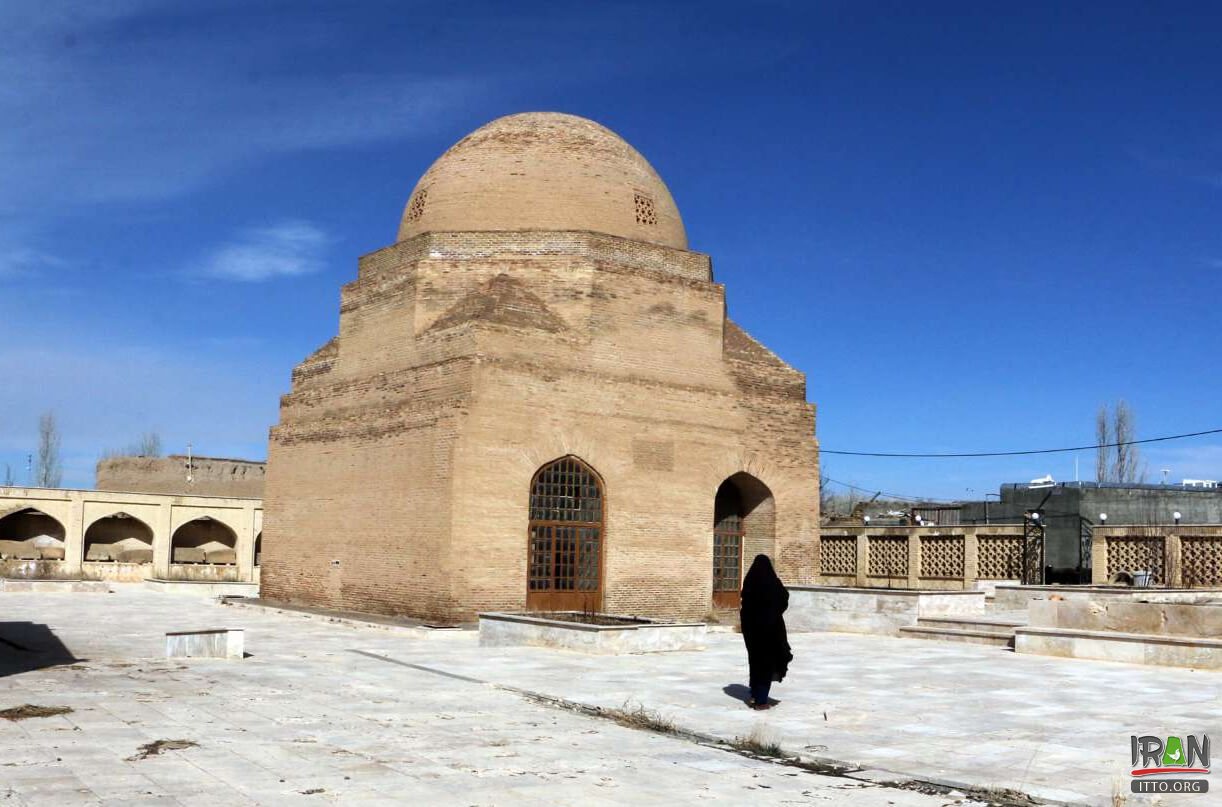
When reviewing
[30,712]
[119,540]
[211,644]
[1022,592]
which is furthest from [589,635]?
[119,540]

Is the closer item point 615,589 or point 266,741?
point 266,741

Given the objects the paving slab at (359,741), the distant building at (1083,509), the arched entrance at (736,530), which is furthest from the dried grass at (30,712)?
the distant building at (1083,509)

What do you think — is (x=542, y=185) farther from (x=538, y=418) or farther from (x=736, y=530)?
(x=736, y=530)

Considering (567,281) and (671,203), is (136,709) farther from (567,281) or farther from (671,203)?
(671,203)

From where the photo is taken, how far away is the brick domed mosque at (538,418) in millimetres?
18281

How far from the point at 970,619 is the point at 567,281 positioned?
28.6 ft

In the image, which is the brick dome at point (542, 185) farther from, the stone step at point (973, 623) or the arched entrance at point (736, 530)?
the stone step at point (973, 623)

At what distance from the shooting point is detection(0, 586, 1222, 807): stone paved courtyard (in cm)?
625

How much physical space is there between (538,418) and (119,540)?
25.5m

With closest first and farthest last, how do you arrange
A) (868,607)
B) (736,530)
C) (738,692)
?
(738,692) < (868,607) < (736,530)

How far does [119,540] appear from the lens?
38.6m

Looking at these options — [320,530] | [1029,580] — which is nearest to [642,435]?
[320,530]

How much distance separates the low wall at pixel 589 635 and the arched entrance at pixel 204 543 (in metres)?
26.2

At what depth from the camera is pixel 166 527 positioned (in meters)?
37.9
